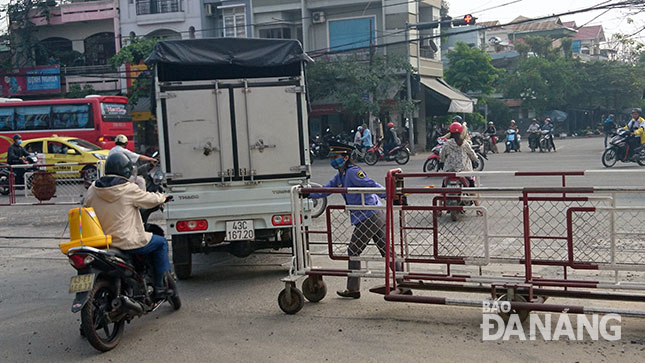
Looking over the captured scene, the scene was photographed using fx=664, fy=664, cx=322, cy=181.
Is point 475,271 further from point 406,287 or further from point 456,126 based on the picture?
point 456,126

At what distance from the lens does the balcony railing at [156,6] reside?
36969 mm

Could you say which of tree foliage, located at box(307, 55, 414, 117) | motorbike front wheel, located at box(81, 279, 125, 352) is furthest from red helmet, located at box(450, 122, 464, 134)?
tree foliage, located at box(307, 55, 414, 117)

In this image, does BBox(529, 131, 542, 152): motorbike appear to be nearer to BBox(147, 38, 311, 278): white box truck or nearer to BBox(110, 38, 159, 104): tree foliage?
BBox(110, 38, 159, 104): tree foliage

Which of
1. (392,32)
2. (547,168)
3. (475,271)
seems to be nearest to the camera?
(475,271)

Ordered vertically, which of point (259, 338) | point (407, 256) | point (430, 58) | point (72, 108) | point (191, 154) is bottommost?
point (259, 338)

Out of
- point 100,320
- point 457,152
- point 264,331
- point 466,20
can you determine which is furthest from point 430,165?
point 100,320

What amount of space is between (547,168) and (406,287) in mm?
14684

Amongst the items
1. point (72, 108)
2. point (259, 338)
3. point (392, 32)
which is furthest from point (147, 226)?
point (392, 32)

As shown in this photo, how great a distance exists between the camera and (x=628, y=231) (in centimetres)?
507

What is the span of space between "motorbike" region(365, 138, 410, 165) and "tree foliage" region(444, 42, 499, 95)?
17458 millimetres

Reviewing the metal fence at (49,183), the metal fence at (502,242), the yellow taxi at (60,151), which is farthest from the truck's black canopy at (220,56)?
the yellow taxi at (60,151)

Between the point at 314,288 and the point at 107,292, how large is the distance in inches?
75.4

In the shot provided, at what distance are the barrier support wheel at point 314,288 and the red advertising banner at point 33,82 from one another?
35277 mm

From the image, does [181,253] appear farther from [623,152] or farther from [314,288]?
[623,152]
